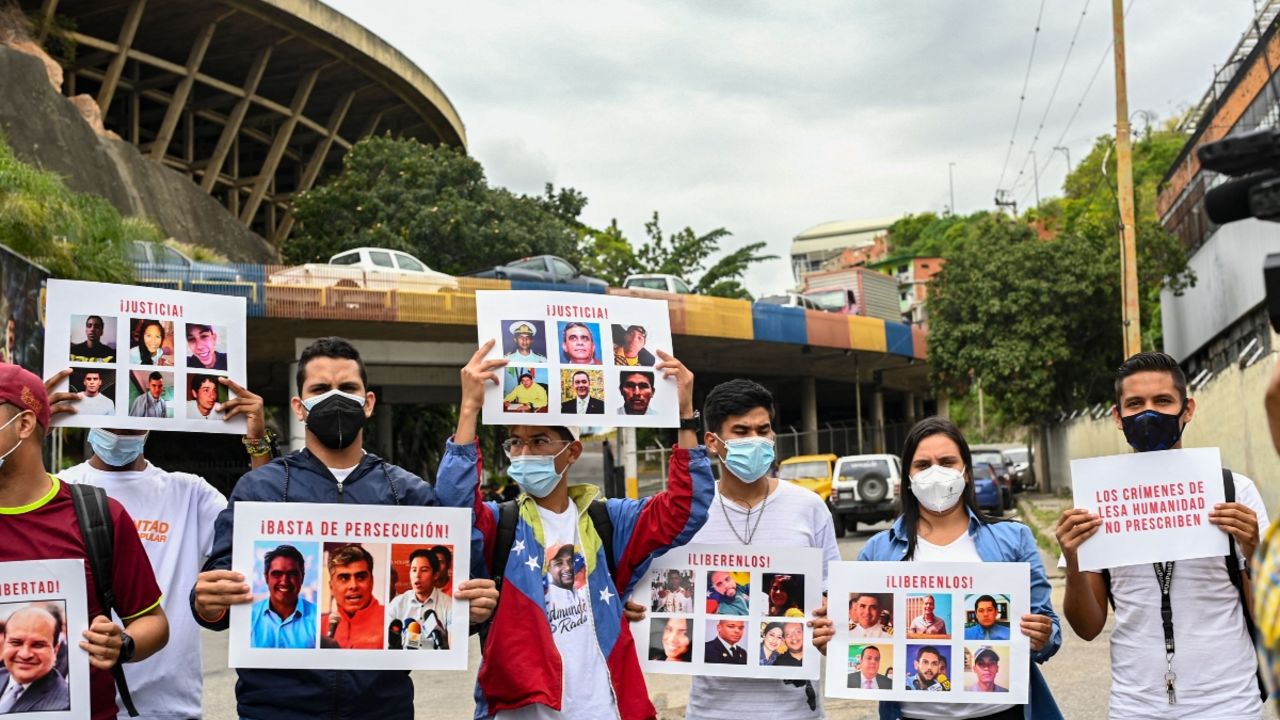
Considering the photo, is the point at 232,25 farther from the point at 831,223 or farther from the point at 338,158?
the point at 831,223

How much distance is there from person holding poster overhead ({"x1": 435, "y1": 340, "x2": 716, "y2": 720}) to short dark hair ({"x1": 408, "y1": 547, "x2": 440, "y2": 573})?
187 mm

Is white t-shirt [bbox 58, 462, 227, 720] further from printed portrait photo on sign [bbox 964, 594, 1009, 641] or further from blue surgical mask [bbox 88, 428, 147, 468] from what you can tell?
printed portrait photo on sign [bbox 964, 594, 1009, 641]

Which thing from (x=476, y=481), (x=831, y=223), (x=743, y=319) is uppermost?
Answer: (x=831, y=223)

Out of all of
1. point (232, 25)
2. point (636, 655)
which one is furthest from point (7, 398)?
point (232, 25)

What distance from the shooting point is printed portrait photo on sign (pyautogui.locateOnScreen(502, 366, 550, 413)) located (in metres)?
4.47

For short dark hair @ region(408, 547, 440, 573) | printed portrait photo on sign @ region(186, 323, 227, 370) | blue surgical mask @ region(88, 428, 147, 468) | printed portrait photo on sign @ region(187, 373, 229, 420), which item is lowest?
short dark hair @ region(408, 547, 440, 573)

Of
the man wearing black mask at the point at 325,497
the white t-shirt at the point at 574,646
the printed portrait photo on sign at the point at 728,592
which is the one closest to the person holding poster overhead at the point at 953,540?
the printed portrait photo on sign at the point at 728,592

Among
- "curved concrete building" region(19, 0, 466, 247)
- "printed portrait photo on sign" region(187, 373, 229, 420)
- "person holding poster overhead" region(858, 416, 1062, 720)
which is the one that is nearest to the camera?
"person holding poster overhead" region(858, 416, 1062, 720)

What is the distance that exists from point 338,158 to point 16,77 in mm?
26586

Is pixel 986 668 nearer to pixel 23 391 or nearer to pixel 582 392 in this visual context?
pixel 582 392

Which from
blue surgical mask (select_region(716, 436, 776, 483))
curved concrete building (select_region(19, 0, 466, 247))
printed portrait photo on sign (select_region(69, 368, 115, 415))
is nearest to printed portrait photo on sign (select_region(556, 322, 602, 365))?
blue surgical mask (select_region(716, 436, 776, 483))

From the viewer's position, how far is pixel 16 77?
3309cm

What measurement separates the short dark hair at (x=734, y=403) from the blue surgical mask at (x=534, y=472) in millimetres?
692

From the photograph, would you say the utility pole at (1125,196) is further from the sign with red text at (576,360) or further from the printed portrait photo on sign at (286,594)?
the printed portrait photo on sign at (286,594)
